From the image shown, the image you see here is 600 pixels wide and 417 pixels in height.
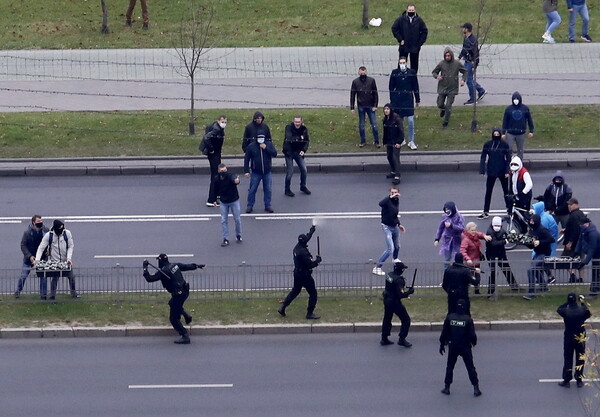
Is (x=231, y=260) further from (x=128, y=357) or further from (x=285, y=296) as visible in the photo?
(x=128, y=357)

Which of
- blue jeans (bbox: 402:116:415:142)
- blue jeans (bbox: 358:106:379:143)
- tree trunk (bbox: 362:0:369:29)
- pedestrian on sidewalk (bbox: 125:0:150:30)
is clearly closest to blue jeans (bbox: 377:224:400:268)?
blue jeans (bbox: 402:116:415:142)

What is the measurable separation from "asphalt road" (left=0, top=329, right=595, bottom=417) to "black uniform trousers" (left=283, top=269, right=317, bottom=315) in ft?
1.81

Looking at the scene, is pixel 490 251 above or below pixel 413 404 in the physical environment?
above

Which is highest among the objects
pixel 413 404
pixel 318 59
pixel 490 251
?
pixel 318 59

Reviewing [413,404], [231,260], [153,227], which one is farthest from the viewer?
[153,227]

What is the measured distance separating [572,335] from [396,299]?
8.63ft

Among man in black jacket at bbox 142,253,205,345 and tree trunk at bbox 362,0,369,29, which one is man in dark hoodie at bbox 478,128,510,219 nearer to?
man in black jacket at bbox 142,253,205,345

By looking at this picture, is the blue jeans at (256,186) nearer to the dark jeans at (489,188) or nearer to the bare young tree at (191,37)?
the dark jeans at (489,188)

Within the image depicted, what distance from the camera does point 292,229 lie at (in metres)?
25.3

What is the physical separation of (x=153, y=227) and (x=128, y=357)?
5.50m

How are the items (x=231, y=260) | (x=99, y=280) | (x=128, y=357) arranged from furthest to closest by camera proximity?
1. (x=231, y=260)
2. (x=99, y=280)
3. (x=128, y=357)

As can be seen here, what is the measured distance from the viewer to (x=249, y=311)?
21.8 meters

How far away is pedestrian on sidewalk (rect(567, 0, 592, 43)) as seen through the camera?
34625 mm

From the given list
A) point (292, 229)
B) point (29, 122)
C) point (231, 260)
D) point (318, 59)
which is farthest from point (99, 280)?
point (318, 59)
